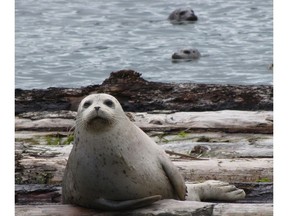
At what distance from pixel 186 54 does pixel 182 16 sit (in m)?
4.06

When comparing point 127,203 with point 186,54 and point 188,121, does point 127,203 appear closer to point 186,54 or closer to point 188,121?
point 188,121

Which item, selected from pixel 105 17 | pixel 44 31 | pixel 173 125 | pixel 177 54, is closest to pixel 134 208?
pixel 173 125

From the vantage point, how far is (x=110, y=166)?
6.08m

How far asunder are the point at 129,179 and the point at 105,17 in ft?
52.6

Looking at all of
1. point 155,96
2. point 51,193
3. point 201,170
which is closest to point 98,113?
point 51,193

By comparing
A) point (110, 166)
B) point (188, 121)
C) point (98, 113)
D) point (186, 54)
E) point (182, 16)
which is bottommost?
point (186, 54)

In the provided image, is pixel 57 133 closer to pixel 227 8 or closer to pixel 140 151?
pixel 140 151

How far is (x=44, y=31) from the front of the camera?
20.3m

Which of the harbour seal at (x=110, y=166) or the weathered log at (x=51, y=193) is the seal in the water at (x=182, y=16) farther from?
the harbour seal at (x=110, y=166)

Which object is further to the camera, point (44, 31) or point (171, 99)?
point (44, 31)

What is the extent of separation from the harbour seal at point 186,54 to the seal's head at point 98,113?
11679 millimetres

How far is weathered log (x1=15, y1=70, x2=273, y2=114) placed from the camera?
880 centimetres

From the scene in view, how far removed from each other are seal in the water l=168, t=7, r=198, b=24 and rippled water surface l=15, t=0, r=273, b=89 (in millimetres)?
150

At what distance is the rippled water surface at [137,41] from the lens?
53.2ft
